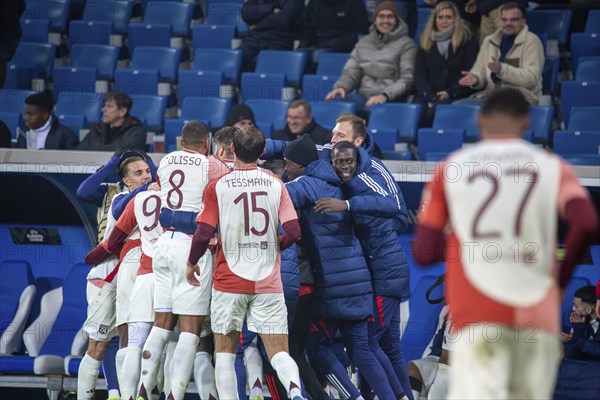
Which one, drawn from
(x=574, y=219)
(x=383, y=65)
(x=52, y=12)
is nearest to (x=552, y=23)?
(x=383, y=65)

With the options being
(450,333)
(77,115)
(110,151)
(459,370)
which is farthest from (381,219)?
(77,115)

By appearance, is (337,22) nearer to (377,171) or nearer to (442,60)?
(442,60)

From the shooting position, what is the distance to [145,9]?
13305mm

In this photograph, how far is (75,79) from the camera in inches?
486

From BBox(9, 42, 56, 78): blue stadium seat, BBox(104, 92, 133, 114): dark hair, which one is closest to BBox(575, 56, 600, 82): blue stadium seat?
BBox(104, 92, 133, 114): dark hair

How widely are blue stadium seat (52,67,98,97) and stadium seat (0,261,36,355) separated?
2528 mm

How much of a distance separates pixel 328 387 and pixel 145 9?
20.0ft

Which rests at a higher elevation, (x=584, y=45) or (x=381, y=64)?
(x=584, y=45)

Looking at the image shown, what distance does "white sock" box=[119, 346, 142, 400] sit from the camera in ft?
25.5

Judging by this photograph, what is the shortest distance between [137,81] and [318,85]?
200 centimetres

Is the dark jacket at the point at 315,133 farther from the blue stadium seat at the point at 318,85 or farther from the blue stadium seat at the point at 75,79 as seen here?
the blue stadium seat at the point at 75,79

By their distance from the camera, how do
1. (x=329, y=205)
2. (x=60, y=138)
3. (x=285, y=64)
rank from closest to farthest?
(x=329, y=205), (x=60, y=138), (x=285, y=64)

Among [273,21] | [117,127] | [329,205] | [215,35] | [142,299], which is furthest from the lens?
[215,35]

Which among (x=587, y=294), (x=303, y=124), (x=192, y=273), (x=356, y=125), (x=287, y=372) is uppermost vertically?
(x=356, y=125)
